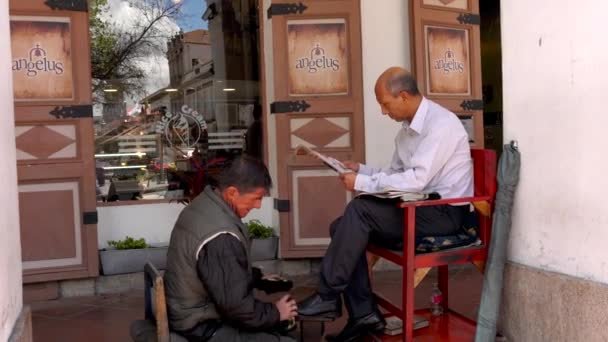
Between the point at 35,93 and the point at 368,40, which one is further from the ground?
the point at 368,40

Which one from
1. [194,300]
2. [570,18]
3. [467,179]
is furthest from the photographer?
[467,179]

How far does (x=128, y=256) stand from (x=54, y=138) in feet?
3.50

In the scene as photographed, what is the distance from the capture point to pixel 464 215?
3289mm

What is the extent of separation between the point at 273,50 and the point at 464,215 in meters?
2.43

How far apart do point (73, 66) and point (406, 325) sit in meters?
3.16

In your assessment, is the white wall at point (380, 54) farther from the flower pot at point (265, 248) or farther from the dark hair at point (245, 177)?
the dark hair at point (245, 177)

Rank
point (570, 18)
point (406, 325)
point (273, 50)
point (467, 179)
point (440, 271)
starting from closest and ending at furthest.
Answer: point (570, 18) < point (406, 325) < point (467, 179) < point (440, 271) < point (273, 50)

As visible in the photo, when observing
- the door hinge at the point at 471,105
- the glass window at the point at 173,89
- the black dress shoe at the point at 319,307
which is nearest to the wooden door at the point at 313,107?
the glass window at the point at 173,89

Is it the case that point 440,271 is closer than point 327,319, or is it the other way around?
point 327,319

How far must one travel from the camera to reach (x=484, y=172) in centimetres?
328

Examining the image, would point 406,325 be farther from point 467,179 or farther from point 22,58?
point 22,58

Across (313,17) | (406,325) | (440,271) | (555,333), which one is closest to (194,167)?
(313,17)

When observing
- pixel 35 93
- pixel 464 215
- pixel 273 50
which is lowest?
pixel 464 215

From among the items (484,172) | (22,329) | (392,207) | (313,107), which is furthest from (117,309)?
(484,172)
